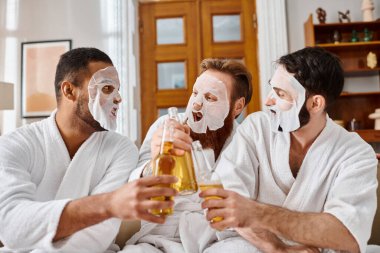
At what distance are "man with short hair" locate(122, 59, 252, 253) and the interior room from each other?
223 centimetres

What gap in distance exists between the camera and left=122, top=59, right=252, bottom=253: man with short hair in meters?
1.45

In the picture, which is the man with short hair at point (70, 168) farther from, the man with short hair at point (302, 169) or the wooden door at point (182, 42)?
the wooden door at point (182, 42)

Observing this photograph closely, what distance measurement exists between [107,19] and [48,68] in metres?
0.87

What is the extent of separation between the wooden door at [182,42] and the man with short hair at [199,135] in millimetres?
2404

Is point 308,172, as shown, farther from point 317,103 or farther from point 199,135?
point 199,135

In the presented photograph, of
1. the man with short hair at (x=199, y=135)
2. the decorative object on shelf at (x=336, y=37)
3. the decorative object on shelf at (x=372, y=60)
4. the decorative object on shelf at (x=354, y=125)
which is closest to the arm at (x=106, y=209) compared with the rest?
the man with short hair at (x=199, y=135)

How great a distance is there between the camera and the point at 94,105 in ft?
5.18

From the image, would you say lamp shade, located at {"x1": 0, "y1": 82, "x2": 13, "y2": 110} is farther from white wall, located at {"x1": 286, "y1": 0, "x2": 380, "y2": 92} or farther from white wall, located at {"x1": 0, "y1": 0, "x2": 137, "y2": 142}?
white wall, located at {"x1": 286, "y1": 0, "x2": 380, "y2": 92}

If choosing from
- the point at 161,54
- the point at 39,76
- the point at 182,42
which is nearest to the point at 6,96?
the point at 39,76

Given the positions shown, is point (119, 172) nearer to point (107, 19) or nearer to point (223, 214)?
point (223, 214)

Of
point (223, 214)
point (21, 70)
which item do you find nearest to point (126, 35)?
point (21, 70)

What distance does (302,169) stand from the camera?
4.71 feet

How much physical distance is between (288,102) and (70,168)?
84 centimetres

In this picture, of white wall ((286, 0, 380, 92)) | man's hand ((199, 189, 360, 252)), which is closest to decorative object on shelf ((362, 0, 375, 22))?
white wall ((286, 0, 380, 92))
